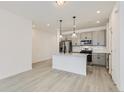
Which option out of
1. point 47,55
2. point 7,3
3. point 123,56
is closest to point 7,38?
point 7,3

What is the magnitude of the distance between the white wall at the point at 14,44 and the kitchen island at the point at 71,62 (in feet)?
5.35

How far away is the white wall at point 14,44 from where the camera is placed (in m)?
4.11

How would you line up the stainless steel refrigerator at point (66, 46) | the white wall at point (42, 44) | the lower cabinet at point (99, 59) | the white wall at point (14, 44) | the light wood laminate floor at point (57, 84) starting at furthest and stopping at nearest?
the stainless steel refrigerator at point (66, 46) → the white wall at point (42, 44) → the lower cabinet at point (99, 59) → the white wall at point (14, 44) → the light wood laminate floor at point (57, 84)

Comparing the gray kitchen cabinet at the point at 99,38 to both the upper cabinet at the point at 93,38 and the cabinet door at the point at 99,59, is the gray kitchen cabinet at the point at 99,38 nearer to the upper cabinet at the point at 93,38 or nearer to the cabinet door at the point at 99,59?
the upper cabinet at the point at 93,38

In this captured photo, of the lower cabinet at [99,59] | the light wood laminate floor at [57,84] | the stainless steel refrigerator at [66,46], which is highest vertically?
the stainless steel refrigerator at [66,46]

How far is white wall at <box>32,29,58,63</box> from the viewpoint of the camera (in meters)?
8.12

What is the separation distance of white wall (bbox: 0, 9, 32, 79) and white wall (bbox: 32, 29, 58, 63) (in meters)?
2.51

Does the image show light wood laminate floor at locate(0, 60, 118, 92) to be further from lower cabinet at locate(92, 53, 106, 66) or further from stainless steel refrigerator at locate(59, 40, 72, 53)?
stainless steel refrigerator at locate(59, 40, 72, 53)

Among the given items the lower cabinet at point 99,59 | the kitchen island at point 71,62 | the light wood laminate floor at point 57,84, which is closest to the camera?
the light wood laminate floor at point 57,84

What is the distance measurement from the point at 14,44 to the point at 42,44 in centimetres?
453

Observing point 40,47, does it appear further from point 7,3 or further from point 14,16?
point 7,3

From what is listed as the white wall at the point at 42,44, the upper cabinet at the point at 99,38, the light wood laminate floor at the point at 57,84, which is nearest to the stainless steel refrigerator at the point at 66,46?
the white wall at the point at 42,44

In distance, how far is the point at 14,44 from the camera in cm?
462

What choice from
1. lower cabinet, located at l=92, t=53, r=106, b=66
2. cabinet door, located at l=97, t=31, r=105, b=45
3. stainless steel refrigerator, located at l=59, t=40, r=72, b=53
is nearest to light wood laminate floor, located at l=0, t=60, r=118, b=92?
lower cabinet, located at l=92, t=53, r=106, b=66
